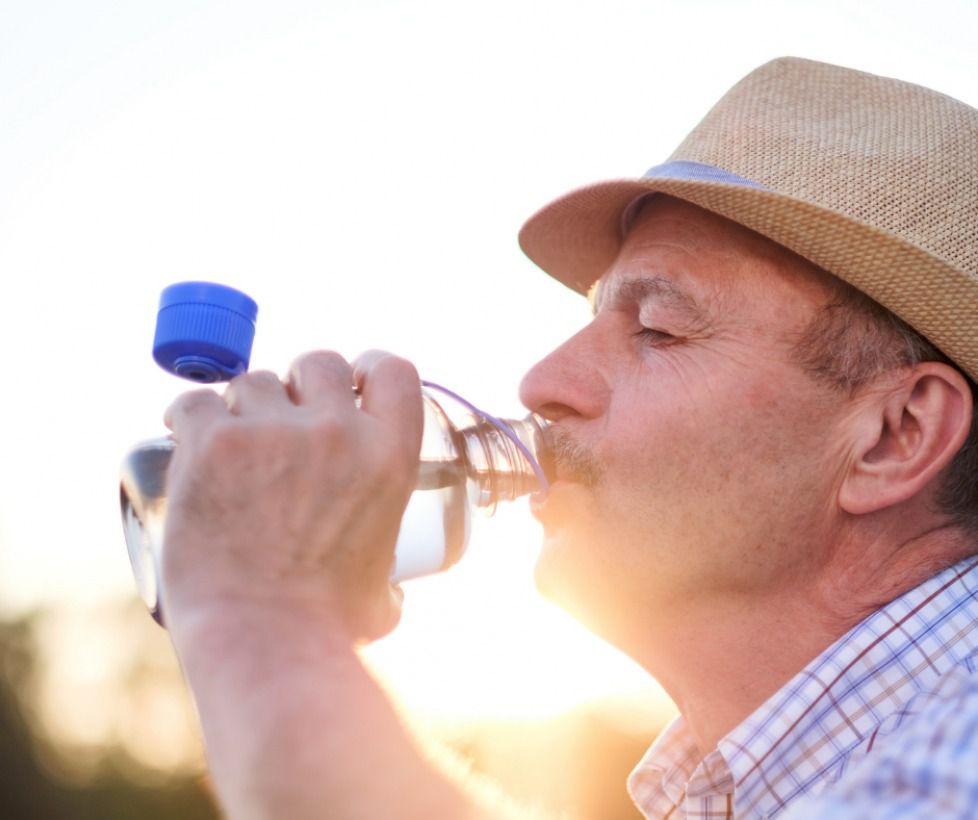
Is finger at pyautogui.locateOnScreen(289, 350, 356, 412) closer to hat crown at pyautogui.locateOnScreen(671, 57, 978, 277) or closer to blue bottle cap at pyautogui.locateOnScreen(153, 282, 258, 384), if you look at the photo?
blue bottle cap at pyautogui.locateOnScreen(153, 282, 258, 384)

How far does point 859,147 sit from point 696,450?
0.80 meters

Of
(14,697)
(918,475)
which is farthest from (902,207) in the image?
(14,697)


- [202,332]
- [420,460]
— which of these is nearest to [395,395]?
[202,332]

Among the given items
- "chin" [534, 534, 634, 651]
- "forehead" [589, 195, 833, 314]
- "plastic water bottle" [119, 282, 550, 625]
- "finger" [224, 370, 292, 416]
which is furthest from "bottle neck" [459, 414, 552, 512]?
"finger" [224, 370, 292, 416]

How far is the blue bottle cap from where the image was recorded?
1.91 meters

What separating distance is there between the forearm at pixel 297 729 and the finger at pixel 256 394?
0.34 m

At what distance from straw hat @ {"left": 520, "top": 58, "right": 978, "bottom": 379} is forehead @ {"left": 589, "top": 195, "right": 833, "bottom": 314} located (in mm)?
92

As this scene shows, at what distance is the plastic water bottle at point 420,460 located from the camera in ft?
6.10

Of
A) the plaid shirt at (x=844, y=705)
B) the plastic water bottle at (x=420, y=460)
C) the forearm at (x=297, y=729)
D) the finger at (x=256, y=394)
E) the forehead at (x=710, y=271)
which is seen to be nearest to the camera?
the forearm at (x=297, y=729)

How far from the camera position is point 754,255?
2.49 m

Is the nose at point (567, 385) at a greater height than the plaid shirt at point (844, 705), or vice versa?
the nose at point (567, 385)

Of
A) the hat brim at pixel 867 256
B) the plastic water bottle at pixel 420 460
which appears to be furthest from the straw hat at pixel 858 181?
the plastic water bottle at pixel 420 460

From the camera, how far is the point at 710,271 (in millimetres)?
2533

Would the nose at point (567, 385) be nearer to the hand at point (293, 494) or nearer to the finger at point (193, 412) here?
the hand at point (293, 494)
